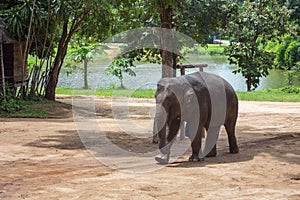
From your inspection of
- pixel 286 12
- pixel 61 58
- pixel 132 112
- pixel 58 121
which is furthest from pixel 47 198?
pixel 286 12

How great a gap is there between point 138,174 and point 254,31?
19091 millimetres

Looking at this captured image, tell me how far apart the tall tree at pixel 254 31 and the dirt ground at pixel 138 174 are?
42.7 feet

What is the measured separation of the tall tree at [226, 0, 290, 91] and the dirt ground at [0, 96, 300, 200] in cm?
1301

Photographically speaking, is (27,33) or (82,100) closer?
(27,33)

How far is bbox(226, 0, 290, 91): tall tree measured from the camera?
24.4 meters

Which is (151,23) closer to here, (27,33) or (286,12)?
(27,33)

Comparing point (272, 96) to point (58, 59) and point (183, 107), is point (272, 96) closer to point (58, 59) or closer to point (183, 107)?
point (58, 59)

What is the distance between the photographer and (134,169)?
729 cm

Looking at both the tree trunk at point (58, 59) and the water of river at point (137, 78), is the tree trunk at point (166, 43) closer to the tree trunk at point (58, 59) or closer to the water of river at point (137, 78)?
the tree trunk at point (58, 59)

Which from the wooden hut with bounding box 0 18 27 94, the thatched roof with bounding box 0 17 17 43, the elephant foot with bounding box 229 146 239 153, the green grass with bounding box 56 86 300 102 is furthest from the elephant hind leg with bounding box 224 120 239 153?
the green grass with bounding box 56 86 300 102

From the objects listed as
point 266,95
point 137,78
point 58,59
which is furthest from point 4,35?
point 137,78

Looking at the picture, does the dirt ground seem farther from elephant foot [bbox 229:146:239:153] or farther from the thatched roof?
the thatched roof

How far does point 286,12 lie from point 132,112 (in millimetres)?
11590

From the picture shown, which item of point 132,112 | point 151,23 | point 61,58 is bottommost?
point 132,112
